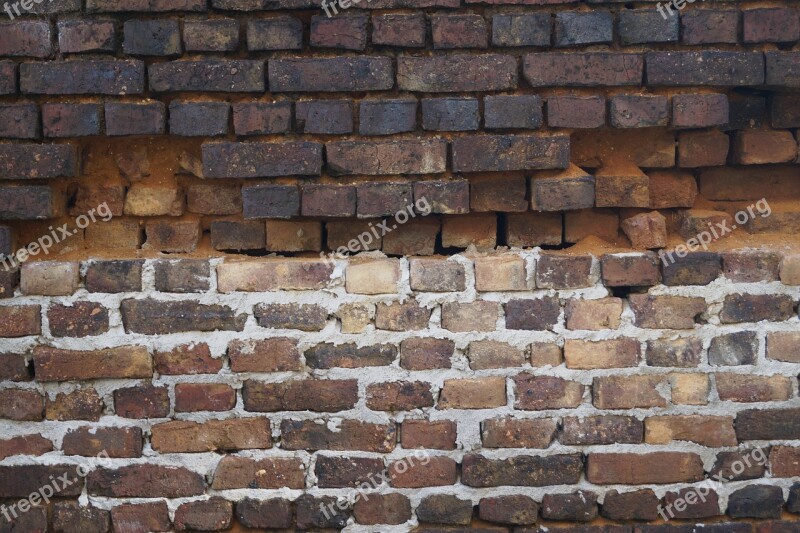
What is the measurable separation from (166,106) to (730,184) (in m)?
1.55

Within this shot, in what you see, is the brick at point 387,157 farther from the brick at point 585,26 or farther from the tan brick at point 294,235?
the brick at point 585,26

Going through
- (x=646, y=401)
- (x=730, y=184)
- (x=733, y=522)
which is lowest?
(x=733, y=522)

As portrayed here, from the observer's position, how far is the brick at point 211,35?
1.96 meters

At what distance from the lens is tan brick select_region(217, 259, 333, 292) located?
6.69 feet

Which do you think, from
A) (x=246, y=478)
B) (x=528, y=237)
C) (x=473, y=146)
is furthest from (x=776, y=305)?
(x=246, y=478)

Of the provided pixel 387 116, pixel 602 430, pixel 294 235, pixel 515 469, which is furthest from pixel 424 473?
pixel 387 116

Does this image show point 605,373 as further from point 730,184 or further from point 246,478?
point 246,478

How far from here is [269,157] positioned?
6.48 ft

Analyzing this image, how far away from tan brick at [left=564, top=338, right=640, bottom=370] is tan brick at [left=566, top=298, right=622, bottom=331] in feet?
0.14

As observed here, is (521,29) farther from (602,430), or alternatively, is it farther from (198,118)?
(602,430)

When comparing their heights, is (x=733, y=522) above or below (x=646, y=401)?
below

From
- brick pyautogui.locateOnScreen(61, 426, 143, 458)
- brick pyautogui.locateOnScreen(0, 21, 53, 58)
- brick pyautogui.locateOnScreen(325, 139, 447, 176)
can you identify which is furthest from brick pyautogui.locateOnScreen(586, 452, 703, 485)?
brick pyautogui.locateOnScreen(0, 21, 53, 58)

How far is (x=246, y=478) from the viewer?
205 centimetres

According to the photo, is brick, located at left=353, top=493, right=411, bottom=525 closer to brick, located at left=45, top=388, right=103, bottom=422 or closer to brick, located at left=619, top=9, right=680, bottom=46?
brick, located at left=45, top=388, right=103, bottom=422
